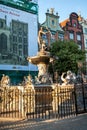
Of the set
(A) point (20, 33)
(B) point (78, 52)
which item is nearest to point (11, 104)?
(B) point (78, 52)

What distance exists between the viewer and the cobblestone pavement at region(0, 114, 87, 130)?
8.77 meters

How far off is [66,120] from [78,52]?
87.6 feet

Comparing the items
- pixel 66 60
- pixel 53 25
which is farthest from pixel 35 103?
pixel 53 25

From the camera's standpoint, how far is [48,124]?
367 inches

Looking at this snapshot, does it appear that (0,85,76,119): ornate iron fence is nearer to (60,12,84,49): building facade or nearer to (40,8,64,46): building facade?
(40,8,64,46): building facade

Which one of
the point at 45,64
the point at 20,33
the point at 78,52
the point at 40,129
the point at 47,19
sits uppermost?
the point at 47,19

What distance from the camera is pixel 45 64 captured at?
18.2 m

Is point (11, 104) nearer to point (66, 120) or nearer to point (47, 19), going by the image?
point (66, 120)

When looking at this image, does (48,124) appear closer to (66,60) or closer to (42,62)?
(42,62)

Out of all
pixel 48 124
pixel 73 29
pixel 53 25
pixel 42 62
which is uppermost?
pixel 53 25

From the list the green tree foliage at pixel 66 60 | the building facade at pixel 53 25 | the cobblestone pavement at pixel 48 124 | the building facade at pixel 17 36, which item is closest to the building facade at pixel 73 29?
the building facade at pixel 53 25

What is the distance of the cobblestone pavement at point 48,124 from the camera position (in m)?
8.77

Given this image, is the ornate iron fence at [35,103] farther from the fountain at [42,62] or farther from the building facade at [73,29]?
the building facade at [73,29]

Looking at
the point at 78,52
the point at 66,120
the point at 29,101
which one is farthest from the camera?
the point at 78,52
